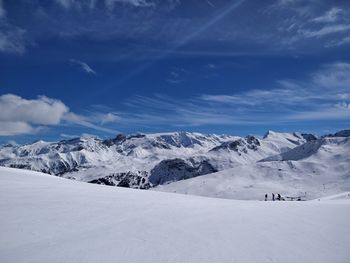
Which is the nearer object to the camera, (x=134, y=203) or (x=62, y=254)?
(x=62, y=254)

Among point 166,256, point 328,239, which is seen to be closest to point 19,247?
point 166,256

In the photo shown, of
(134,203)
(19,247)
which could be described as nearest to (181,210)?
(134,203)

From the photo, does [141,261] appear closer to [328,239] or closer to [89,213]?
[89,213]

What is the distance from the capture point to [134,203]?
1698 centimetres

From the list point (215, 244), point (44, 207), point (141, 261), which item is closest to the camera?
point (141, 261)

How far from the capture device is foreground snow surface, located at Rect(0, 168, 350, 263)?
31.8 feet

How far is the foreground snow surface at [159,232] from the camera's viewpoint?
969 cm

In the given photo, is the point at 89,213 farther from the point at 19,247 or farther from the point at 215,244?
the point at 215,244

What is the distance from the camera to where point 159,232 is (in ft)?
38.6

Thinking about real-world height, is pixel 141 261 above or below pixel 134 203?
below

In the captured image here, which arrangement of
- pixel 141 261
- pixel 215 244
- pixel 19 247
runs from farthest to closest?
pixel 215 244 → pixel 19 247 → pixel 141 261

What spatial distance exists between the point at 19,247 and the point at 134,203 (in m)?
7.50

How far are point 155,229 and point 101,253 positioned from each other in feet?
9.21

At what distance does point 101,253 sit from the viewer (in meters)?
9.65
